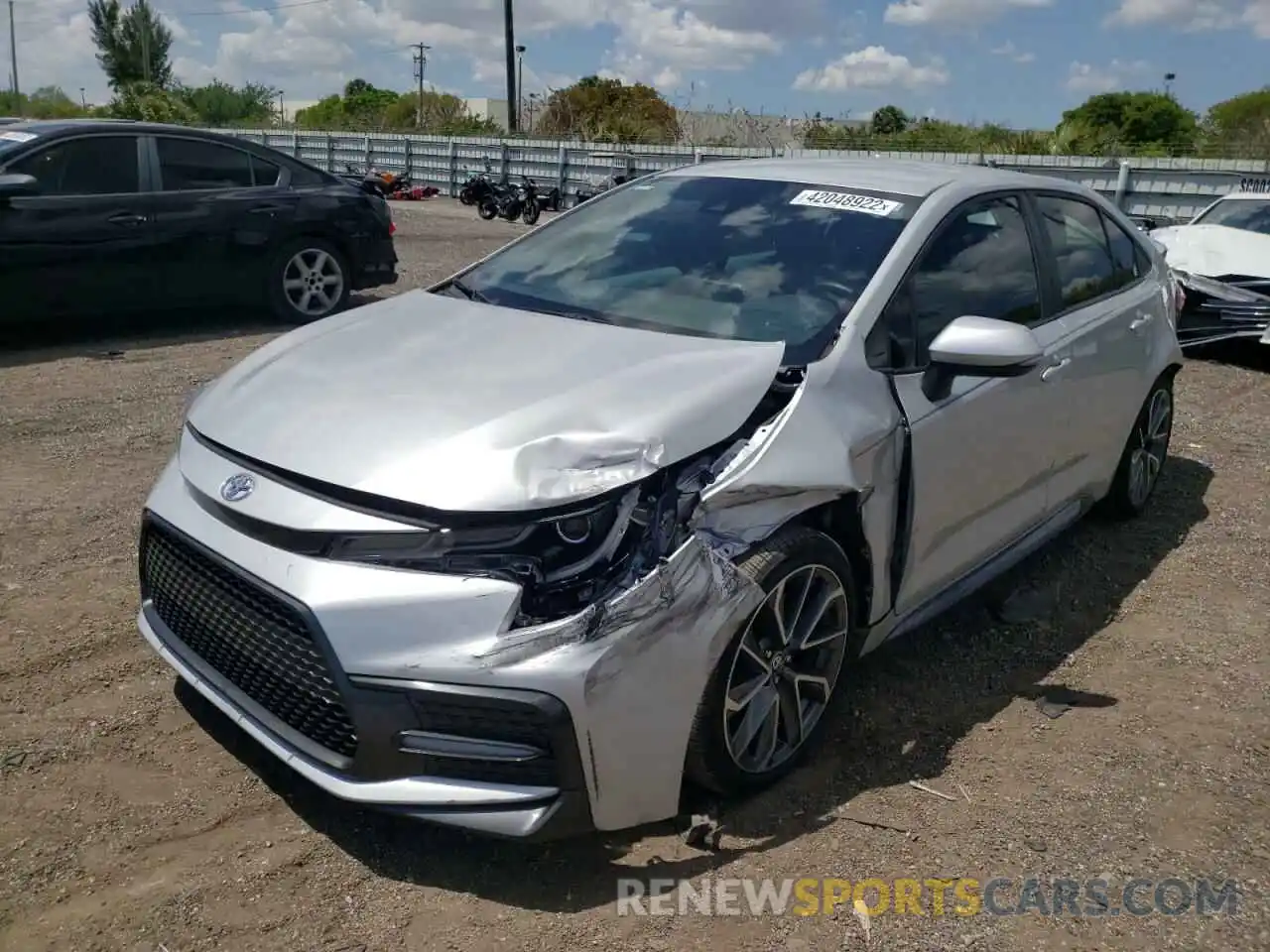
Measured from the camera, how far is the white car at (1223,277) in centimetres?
893

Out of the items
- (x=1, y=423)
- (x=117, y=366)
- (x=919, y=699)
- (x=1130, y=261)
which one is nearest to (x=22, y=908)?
(x=919, y=699)

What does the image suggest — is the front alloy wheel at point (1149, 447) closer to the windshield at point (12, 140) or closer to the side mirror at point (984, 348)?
the side mirror at point (984, 348)

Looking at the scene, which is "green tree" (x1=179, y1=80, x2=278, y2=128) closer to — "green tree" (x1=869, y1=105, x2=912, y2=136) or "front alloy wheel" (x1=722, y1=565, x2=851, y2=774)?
"green tree" (x1=869, y1=105, x2=912, y2=136)

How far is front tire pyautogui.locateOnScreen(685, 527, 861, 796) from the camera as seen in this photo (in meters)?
2.76

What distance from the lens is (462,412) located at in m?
2.75

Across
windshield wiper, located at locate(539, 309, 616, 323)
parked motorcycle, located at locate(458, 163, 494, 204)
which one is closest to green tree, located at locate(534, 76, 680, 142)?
parked motorcycle, located at locate(458, 163, 494, 204)

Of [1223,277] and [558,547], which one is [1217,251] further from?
[558,547]

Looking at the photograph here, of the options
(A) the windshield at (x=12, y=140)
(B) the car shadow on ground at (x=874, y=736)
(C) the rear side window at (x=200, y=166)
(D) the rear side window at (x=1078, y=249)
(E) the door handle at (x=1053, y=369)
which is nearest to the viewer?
(B) the car shadow on ground at (x=874, y=736)

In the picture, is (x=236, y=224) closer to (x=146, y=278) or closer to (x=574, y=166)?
(x=146, y=278)

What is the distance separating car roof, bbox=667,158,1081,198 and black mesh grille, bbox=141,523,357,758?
2.37 metres

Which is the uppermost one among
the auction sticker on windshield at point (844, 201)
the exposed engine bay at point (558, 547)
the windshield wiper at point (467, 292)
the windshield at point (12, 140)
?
the windshield at point (12, 140)

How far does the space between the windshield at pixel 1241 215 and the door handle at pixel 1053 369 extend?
7.09 m

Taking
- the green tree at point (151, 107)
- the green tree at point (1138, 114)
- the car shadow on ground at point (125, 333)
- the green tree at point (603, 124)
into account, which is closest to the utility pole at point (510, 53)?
the green tree at point (603, 124)

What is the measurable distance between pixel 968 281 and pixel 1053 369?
55 centimetres
